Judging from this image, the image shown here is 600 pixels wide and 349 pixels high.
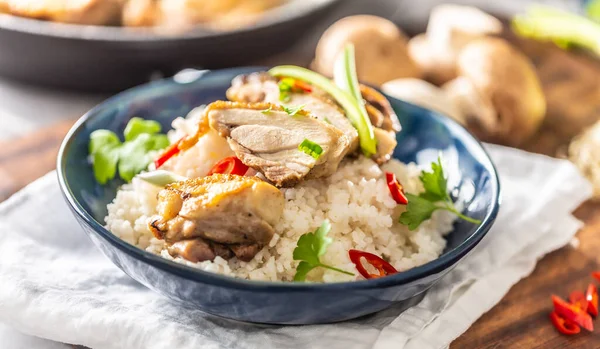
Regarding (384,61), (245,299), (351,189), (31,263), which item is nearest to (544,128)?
(384,61)

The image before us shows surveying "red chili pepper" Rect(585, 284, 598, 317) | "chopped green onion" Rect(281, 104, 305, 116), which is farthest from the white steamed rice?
"red chili pepper" Rect(585, 284, 598, 317)

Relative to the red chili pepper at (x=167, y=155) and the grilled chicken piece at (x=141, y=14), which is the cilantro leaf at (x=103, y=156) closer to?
the red chili pepper at (x=167, y=155)

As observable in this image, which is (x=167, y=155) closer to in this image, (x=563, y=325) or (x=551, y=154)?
(x=563, y=325)

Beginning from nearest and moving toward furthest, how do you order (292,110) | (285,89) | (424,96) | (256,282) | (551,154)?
(256,282) → (292,110) → (285,89) → (424,96) → (551,154)

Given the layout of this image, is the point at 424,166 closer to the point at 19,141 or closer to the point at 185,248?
the point at 185,248

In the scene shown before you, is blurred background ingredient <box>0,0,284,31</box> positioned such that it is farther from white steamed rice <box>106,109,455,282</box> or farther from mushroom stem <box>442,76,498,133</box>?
white steamed rice <box>106,109,455,282</box>

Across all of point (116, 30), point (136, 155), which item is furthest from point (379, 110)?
point (116, 30)
